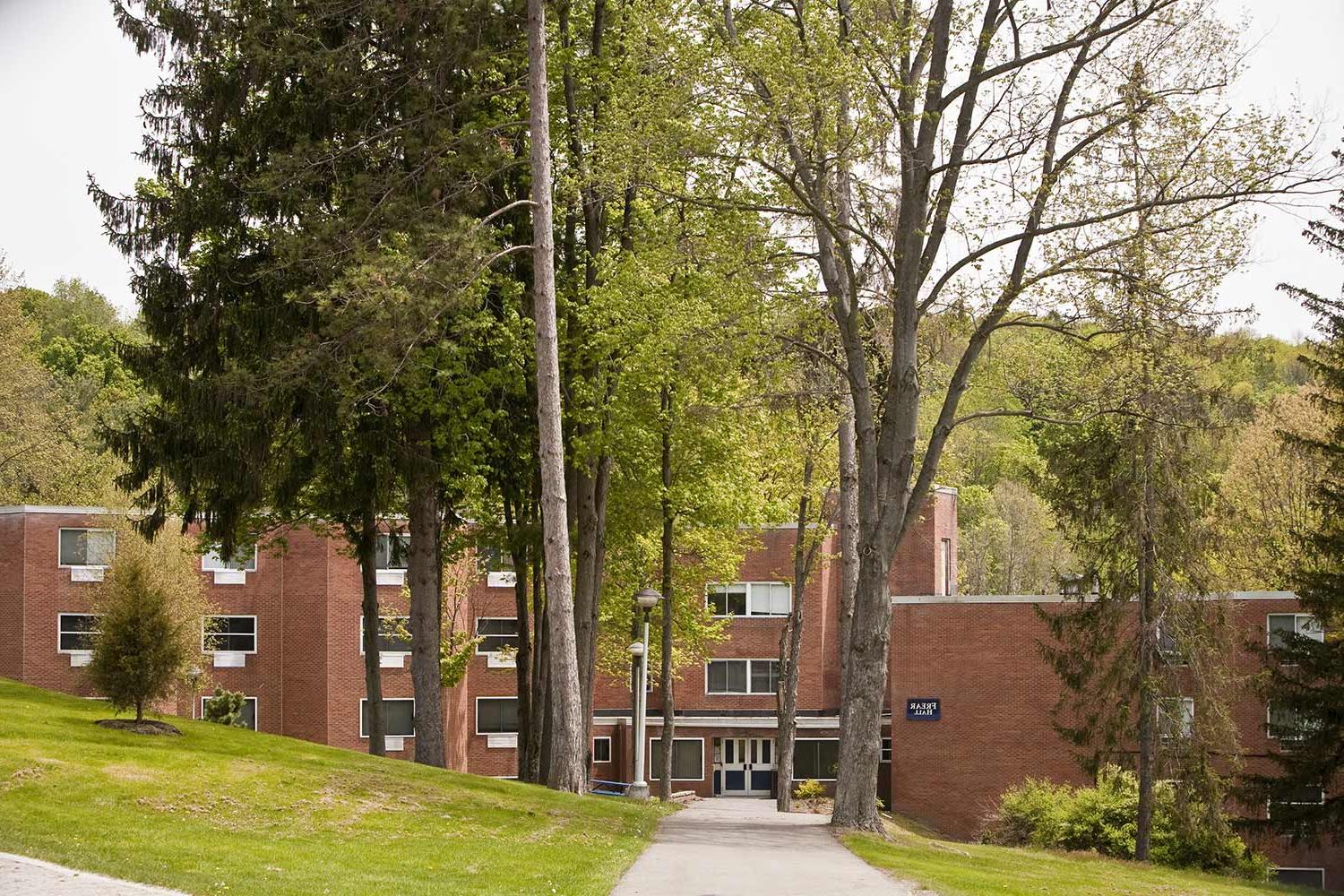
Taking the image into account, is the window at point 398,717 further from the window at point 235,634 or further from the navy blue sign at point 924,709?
the navy blue sign at point 924,709

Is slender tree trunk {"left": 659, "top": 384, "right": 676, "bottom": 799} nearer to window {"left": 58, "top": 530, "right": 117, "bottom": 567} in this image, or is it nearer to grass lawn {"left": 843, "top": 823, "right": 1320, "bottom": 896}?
grass lawn {"left": 843, "top": 823, "right": 1320, "bottom": 896}

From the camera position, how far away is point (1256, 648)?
104ft

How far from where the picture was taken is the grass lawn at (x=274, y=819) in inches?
503

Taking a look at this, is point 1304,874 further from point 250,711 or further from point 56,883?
point 56,883

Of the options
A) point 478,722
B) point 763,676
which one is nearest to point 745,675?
point 763,676

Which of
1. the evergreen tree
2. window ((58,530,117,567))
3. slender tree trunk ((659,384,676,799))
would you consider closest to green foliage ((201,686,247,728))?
window ((58,530,117,567))

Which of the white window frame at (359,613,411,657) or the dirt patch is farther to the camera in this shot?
the white window frame at (359,613,411,657)

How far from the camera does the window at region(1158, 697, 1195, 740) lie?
93.8 ft

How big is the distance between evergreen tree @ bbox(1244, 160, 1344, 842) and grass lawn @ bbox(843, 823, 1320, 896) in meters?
4.31

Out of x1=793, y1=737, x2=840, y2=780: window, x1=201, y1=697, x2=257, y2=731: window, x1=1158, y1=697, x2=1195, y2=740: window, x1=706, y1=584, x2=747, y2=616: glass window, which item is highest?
x1=706, y1=584, x2=747, y2=616: glass window

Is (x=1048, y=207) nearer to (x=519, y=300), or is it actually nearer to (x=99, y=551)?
(x=519, y=300)

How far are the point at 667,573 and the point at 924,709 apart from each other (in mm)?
9965

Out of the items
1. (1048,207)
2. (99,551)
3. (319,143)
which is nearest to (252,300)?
(319,143)

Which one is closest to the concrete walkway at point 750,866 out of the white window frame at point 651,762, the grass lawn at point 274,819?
the grass lawn at point 274,819
